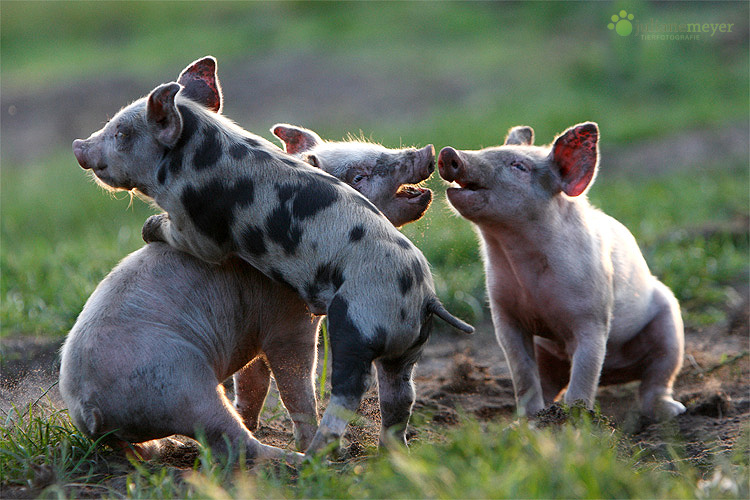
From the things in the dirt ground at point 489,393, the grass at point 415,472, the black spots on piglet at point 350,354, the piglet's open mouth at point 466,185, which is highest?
the piglet's open mouth at point 466,185

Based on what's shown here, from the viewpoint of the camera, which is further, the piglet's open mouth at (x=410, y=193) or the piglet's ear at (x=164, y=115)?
the piglet's open mouth at (x=410, y=193)

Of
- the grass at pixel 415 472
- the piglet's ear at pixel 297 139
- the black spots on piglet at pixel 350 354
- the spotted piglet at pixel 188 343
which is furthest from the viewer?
the piglet's ear at pixel 297 139

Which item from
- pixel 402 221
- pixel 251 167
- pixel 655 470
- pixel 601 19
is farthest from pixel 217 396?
pixel 601 19

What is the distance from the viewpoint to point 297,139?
5.04 meters

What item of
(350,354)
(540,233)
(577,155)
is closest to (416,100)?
(577,155)

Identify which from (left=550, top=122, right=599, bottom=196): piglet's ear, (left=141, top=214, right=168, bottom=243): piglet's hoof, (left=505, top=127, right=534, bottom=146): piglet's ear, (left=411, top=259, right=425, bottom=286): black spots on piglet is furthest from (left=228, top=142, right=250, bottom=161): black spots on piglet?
(left=505, top=127, right=534, bottom=146): piglet's ear

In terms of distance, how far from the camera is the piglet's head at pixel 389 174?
14.5 feet

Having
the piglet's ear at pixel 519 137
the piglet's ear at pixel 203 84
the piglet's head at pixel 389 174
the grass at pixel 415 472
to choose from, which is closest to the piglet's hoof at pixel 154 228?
the piglet's ear at pixel 203 84

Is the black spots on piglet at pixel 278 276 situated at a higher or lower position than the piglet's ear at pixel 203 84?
lower

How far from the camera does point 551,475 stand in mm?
2781

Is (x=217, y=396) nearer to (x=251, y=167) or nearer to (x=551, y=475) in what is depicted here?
(x=251, y=167)

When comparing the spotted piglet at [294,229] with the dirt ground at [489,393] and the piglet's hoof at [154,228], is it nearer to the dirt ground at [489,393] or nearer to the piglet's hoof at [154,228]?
the piglet's hoof at [154,228]

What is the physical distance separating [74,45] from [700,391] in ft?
68.8

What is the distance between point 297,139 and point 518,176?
48.8 inches
